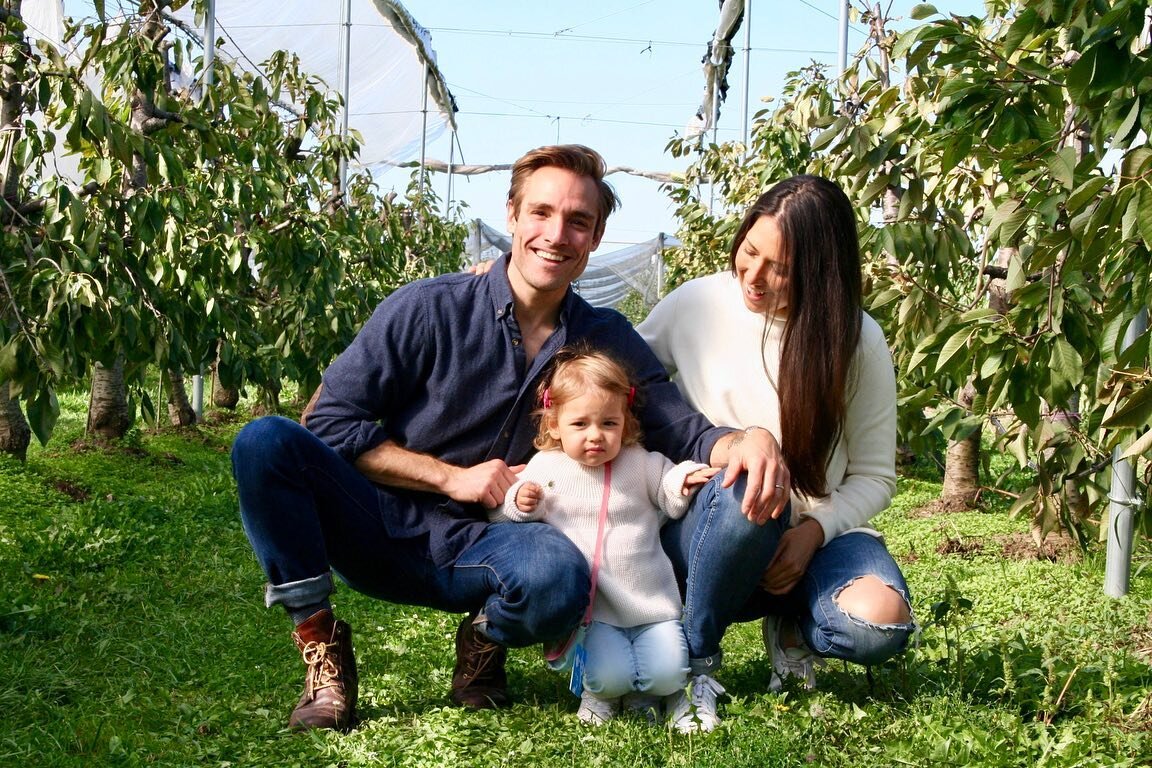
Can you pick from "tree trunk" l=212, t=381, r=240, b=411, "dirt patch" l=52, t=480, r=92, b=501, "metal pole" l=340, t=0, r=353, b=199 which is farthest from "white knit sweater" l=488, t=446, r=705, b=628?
"tree trunk" l=212, t=381, r=240, b=411

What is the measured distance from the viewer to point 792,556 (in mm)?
2311

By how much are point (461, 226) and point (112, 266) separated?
769cm

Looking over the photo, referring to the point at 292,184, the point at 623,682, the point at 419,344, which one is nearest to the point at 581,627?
the point at 623,682

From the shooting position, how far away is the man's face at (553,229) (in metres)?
2.38

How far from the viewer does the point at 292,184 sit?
17.8 feet

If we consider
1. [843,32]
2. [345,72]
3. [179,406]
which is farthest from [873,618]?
[345,72]

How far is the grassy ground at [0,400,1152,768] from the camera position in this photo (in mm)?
2158

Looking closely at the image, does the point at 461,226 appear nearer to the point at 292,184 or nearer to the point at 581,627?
the point at 292,184

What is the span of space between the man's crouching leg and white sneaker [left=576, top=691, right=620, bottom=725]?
0.17m

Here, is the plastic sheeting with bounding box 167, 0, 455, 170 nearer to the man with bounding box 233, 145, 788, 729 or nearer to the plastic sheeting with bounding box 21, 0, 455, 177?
the plastic sheeting with bounding box 21, 0, 455, 177

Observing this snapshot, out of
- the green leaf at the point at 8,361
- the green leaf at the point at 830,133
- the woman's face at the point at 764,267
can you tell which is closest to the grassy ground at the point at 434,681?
the green leaf at the point at 8,361

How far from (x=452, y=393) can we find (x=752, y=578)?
26.1 inches

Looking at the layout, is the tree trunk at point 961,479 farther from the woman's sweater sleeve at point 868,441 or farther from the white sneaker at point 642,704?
the white sneaker at point 642,704

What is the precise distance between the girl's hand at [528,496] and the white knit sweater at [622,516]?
0.5 inches
